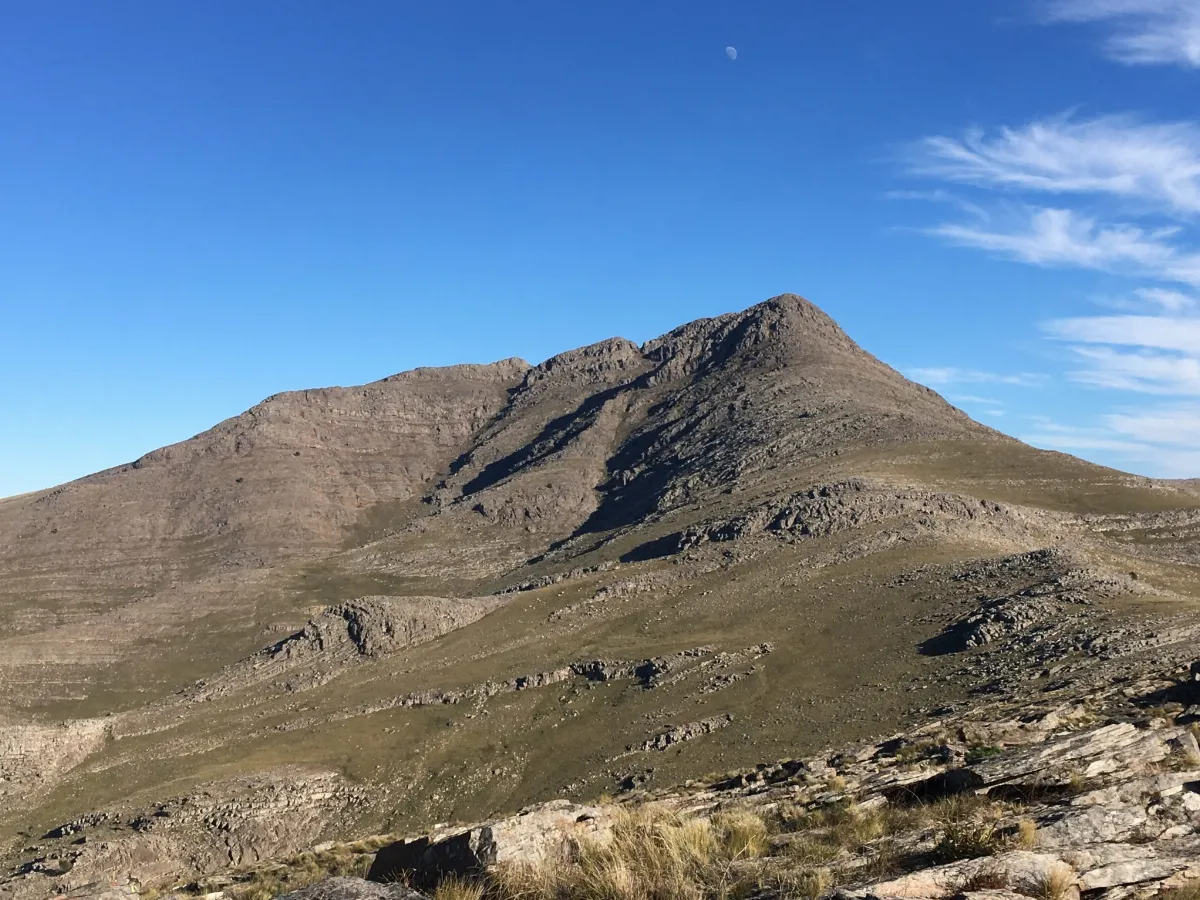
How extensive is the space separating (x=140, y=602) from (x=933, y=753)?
87.8 metres

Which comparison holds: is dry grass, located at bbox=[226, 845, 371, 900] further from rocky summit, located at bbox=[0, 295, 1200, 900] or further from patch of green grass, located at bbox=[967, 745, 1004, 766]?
patch of green grass, located at bbox=[967, 745, 1004, 766]

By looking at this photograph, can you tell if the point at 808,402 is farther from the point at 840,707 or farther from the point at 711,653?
the point at 840,707

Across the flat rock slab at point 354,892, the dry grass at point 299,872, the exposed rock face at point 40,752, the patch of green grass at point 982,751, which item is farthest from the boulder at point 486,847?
the exposed rock face at point 40,752

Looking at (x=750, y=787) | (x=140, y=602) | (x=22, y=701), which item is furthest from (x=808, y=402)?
(x=750, y=787)

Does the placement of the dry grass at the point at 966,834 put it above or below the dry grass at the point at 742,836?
above

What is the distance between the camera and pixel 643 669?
2044 inches

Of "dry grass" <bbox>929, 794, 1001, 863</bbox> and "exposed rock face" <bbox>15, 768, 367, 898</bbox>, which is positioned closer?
"dry grass" <bbox>929, 794, 1001, 863</bbox>

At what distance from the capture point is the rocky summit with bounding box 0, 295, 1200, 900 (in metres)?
9.78

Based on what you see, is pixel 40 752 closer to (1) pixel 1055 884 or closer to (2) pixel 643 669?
(2) pixel 643 669

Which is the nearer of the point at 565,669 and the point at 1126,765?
the point at 1126,765

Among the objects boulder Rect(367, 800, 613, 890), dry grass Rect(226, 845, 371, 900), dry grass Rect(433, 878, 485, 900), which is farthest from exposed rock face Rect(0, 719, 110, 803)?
dry grass Rect(433, 878, 485, 900)

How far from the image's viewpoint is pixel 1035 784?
36.6 feet

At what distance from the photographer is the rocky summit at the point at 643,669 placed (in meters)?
9.78

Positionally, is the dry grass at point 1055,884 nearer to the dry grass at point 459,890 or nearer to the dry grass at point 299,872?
the dry grass at point 459,890
